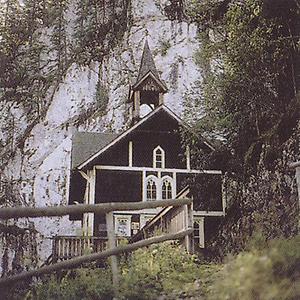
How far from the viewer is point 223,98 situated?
3.68 m

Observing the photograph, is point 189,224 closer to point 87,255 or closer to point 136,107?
point 87,255

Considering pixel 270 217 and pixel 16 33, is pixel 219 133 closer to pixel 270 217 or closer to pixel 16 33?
pixel 270 217

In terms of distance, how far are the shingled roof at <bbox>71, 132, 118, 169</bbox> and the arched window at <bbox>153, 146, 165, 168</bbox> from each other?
0.24 meters

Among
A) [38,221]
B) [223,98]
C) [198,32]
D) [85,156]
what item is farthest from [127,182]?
[198,32]

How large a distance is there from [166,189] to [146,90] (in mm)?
603

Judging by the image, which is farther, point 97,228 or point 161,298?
point 97,228

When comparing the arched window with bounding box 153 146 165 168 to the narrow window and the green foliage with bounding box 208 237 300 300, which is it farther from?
the green foliage with bounding box 208 237 300 300

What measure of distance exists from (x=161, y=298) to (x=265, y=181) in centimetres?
84

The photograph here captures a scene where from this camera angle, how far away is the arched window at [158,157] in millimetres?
3514

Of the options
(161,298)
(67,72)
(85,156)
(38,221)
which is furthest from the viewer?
(67,72)

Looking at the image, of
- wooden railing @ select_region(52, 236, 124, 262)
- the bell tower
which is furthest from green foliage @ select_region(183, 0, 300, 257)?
wooden railing @ select_region(52, 236, 124, 262)

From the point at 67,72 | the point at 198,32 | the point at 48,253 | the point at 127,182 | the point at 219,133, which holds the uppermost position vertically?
the point at 198,32

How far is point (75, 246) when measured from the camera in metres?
3.26

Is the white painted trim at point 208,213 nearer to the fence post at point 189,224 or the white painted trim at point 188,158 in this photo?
the fence post at point 189,224
